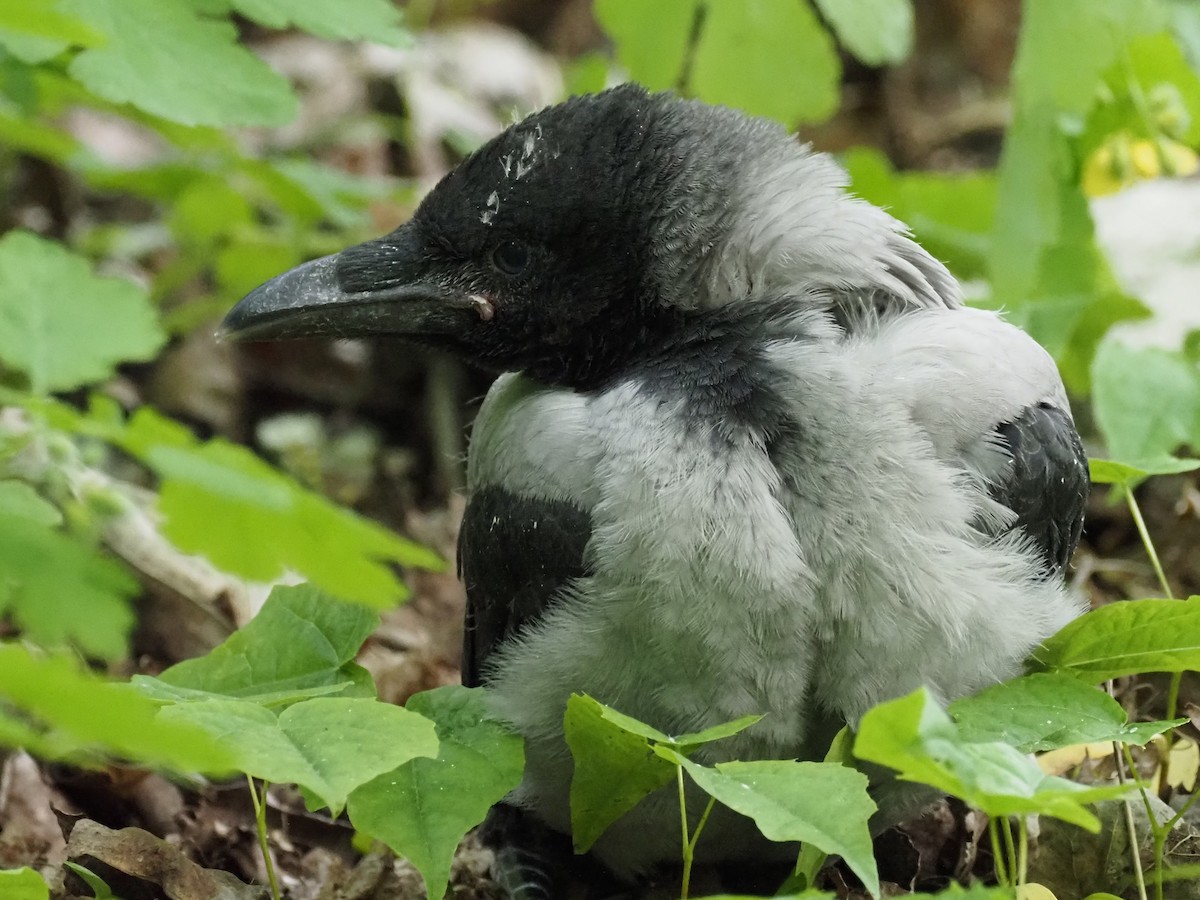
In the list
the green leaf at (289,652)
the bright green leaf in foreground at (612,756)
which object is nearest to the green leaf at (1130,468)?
the bright green leaf in foreground at (612,756)

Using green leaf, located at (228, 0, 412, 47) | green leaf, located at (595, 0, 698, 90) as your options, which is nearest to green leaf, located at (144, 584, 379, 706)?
green leaf, located at (228, 0, 412, 47)

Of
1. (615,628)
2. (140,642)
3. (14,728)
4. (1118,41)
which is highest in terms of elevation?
(1118,41)

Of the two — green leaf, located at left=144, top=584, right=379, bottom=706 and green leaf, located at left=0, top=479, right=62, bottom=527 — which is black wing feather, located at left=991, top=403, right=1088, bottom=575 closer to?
green leaf, located at left=144, top=584, right=379, bottom=706

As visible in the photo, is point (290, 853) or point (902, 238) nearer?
point (902, 238)

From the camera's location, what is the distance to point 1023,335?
2.67 metres

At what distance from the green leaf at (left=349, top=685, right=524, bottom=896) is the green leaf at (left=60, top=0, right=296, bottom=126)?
1199mm

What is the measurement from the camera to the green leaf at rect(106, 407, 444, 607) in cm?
160

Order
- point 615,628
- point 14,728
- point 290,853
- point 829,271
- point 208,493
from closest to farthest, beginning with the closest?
point 14,728 < point 208,493 < point 615,628 < point 829,271 < point 290,853

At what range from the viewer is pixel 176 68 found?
2676mm

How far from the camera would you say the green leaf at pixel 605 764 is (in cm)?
218

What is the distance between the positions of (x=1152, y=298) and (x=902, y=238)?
2.69m

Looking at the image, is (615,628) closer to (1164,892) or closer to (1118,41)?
(1164,892)

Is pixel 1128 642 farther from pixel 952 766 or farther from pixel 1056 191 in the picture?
pixel 1056 191

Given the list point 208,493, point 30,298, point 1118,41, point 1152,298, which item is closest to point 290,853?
Answer: point 30,298
